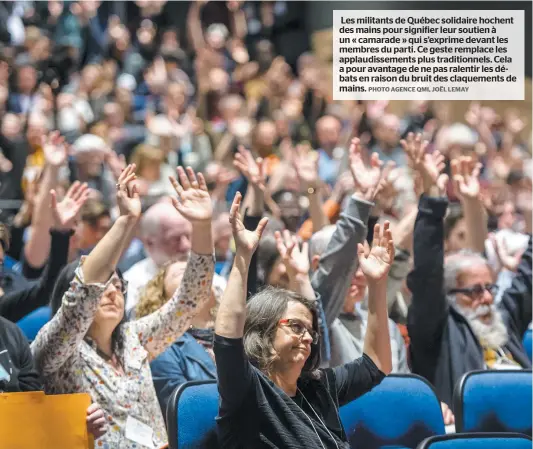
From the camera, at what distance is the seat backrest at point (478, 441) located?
2811 mm

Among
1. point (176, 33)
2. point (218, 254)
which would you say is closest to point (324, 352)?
point (218, 254)

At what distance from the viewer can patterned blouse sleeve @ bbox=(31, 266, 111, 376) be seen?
2799 mm

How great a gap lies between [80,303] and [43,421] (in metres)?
0.34

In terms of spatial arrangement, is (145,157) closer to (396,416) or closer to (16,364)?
(396,416)

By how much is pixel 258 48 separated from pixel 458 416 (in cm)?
795

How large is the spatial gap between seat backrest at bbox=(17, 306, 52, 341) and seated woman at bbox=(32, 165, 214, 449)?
85cm

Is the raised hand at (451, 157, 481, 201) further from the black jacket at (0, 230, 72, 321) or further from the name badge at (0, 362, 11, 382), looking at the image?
the name badge at (0, 362, 11, 382)

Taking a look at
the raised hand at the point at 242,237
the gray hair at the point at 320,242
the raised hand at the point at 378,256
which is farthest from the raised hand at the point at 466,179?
the raised hand at the point at 242,237

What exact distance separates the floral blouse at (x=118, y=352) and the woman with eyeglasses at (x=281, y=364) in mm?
465

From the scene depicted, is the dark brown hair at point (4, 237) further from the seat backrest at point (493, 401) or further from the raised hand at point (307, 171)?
the raised hand at point (307, 171)

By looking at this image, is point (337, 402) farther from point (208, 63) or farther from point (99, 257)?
point (208, 63)

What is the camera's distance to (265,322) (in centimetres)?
269

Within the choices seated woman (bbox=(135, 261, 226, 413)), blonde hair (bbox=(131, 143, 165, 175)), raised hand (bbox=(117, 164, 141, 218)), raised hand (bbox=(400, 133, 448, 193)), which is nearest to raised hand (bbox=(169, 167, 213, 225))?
raised hand (bbox=(117, 164, 141, 218))

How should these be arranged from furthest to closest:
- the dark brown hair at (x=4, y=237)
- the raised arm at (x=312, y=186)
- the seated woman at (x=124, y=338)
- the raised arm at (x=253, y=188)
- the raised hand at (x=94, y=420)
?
the raised arm at (x=312, y=186) → the raised arm at (x=253, y=188) → the dark brown hair at (x=4, y=237) → the seated woman at (x=124, y=338) → the raised hand at (x=94, y=420)
